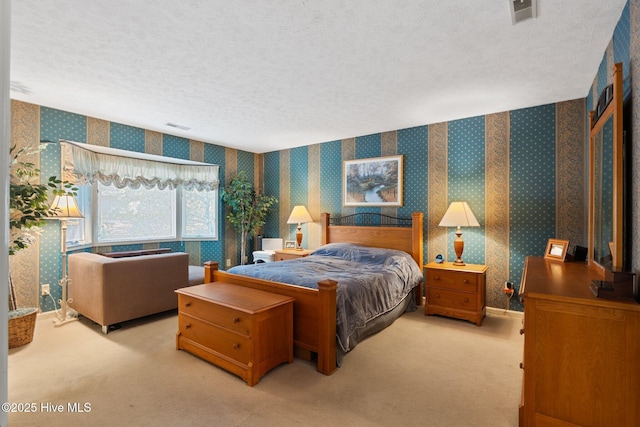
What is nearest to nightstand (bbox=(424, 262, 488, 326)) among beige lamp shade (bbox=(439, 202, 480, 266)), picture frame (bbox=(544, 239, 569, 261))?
beige lamp shade (bbox=(439, 202, 480, 266))

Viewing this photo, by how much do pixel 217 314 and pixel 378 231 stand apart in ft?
8.81

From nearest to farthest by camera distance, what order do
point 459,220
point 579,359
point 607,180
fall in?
point 579,359 → point 607,180 → point 459,220

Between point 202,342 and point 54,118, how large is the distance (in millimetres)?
3189

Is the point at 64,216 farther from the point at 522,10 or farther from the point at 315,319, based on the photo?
the point at 522,10

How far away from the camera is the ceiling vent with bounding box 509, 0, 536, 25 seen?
1935mm

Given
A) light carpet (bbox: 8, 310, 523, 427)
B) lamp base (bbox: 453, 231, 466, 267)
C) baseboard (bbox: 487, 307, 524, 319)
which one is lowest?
light carpet (bbox: 8, 310, 523, 427)

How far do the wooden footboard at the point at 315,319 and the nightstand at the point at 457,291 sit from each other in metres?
1.70

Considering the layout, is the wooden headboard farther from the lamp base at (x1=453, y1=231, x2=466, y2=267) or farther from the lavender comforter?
the lamp base at (x1=453, y1=231, x2=466, y2=267)

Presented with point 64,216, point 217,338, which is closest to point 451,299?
point 217,338

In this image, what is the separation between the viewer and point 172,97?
11.1 ft

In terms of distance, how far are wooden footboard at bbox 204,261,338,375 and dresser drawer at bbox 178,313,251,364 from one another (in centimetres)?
50

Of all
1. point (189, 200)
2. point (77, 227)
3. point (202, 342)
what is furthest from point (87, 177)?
point (202, 342)

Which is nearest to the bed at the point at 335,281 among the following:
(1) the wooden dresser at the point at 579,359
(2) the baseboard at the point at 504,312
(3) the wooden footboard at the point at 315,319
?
(3) the wooden footboard at the point at 315,319

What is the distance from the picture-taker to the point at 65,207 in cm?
352
